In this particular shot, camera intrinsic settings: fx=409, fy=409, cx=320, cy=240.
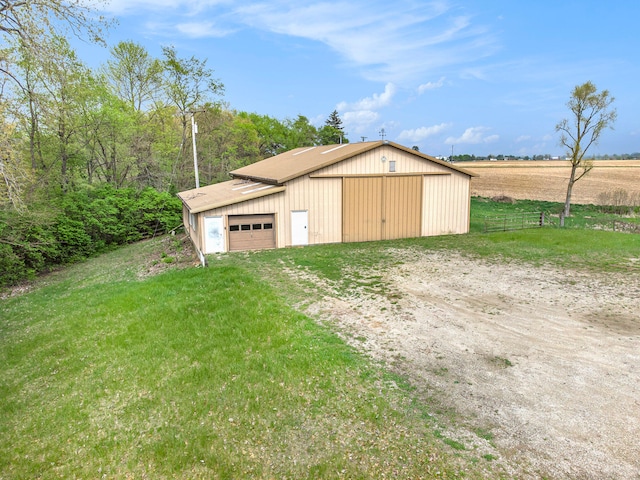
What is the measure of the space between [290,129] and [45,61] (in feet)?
168

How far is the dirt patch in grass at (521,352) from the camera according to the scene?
5441 millimetres

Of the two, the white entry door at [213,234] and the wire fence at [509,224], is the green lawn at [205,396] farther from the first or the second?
the wire fence at [509,224]

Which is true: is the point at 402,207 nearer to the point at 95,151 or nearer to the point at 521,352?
the point at 521,352

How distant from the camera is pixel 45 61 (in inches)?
316

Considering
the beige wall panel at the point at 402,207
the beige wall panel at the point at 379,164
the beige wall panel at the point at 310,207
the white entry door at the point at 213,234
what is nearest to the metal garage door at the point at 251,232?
the beige wall panel at the point at 310,207

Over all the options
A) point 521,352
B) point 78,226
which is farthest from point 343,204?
point 78,226

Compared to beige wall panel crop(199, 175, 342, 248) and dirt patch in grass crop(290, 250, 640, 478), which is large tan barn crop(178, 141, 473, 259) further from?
dirt patch in grass crop(290, 250, 640, 478)

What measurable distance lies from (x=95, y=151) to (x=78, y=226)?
7652 mm

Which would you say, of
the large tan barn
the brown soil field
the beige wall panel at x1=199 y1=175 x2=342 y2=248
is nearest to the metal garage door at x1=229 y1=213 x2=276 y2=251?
the large tan barn

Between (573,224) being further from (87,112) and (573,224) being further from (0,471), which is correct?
(87,112)

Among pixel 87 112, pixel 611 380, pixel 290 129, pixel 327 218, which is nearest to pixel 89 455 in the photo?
pixel 611 380

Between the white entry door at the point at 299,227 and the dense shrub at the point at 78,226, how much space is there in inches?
442

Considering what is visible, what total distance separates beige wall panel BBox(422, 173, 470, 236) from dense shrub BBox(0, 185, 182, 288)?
16469 mm

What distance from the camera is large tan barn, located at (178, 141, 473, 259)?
17562mm
